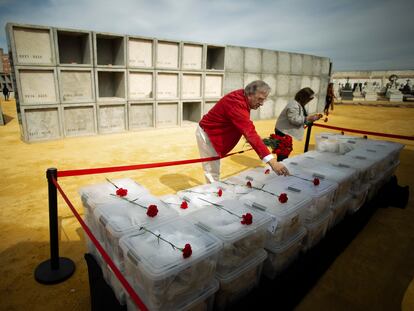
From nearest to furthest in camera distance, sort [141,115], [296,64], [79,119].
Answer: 1. [79,119]
2. [141,115]
3. [296,64]

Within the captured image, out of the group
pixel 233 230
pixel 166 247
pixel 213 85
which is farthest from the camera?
pixel 213 85

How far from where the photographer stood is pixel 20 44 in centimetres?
680

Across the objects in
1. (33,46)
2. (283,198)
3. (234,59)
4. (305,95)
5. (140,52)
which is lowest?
(283,198)

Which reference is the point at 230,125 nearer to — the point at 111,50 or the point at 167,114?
the point at 167,114

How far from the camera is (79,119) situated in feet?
26.5

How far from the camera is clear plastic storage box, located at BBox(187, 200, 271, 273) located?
64.9 inches

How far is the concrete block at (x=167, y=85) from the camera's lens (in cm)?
924

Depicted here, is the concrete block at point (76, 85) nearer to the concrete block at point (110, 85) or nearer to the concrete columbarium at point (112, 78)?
the concrete columbarium at point (112, 78)

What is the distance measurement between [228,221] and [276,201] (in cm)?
57

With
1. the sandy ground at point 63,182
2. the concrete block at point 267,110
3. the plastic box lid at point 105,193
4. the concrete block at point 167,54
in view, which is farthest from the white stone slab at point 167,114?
the plastic box lid at point 105,193

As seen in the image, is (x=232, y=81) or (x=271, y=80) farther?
(x=271, y=80)

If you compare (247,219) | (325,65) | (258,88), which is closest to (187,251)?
(247,219)

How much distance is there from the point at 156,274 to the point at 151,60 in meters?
8.74

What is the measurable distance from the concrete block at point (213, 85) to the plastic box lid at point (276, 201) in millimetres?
8652
